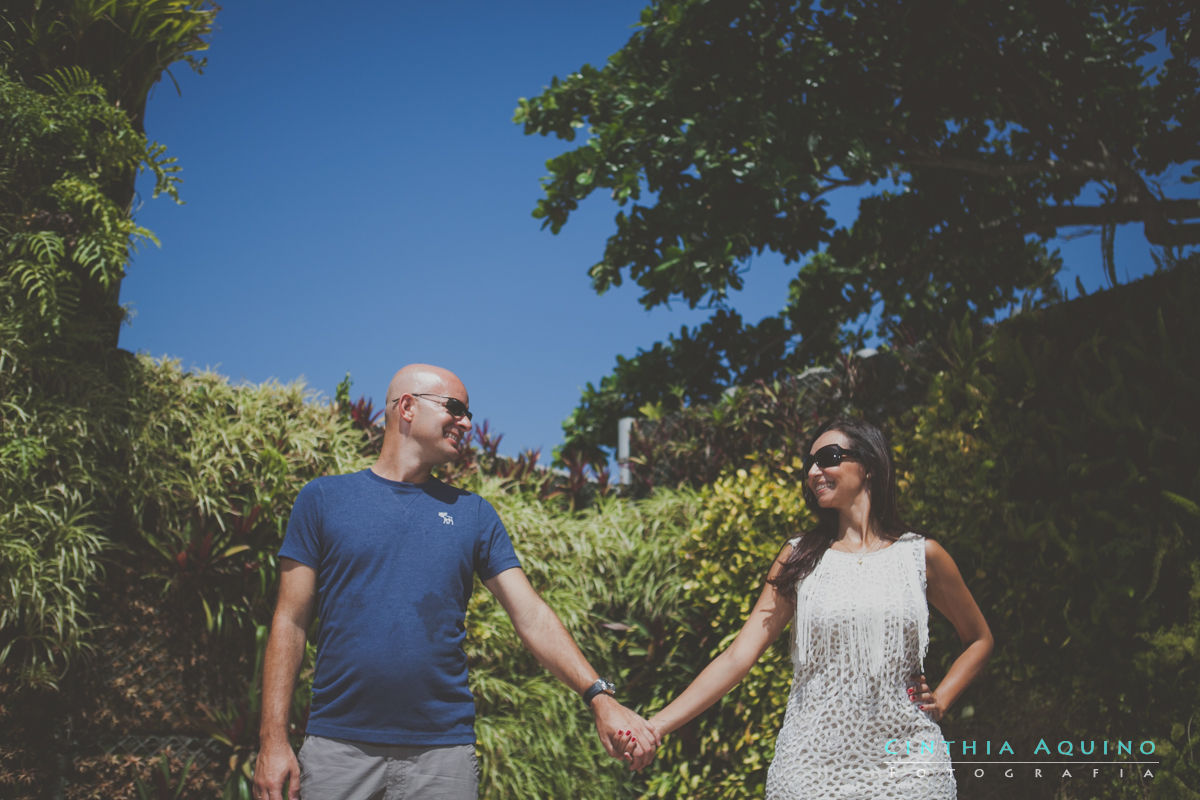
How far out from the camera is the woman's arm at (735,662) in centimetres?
325

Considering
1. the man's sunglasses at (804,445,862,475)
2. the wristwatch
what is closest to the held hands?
the man's sunglasses at (804,445,862,475)

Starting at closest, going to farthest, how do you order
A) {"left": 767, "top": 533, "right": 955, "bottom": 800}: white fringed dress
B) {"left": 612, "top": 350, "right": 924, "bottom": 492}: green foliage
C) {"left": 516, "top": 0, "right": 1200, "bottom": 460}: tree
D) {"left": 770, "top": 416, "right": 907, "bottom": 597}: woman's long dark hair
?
{"left": 767, "top": 533, "right": 955, "bottom": 800}: white fringed dress < {"left": 770, "top": 416, "right": 907, "bottom": 597}: woman's long dark hair < {"left": 612, "top": 350, "right": 924, "bottom": 492}: green foliage < {"left": 516, "top": 0, "right": 1200, "bottom": 460}: tree

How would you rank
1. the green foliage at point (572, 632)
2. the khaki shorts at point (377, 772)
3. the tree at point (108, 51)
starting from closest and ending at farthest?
the khaki shorts at point (377, 772)
the tree at point (108, 51)
the green foliage at point (572, 632)

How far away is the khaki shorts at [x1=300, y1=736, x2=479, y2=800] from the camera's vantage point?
8.88 feet

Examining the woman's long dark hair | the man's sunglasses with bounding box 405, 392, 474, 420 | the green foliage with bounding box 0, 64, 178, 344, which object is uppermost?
the green foliage with bounding box 0, 64, 178, 344

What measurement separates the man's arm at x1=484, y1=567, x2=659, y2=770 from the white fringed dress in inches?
23.3

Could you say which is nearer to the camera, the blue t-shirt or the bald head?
the blue t-shirt

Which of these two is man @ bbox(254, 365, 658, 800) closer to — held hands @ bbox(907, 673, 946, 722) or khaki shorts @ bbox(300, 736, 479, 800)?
khaki shorts @ bbox(300, 736, 479, 800)

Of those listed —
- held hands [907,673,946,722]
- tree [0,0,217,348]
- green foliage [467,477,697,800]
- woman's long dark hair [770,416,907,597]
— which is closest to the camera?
held hands [907,673,946,722]

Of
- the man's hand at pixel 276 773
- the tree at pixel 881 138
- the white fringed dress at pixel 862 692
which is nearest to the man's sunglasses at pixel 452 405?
the man's hand at pixel 276 773

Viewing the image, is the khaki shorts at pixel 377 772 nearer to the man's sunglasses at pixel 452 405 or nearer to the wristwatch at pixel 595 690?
the wristwatch at pixel 595 690

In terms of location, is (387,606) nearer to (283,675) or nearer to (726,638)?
(283,675)

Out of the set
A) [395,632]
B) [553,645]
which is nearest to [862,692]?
[553,645]

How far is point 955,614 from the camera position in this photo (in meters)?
3.21
